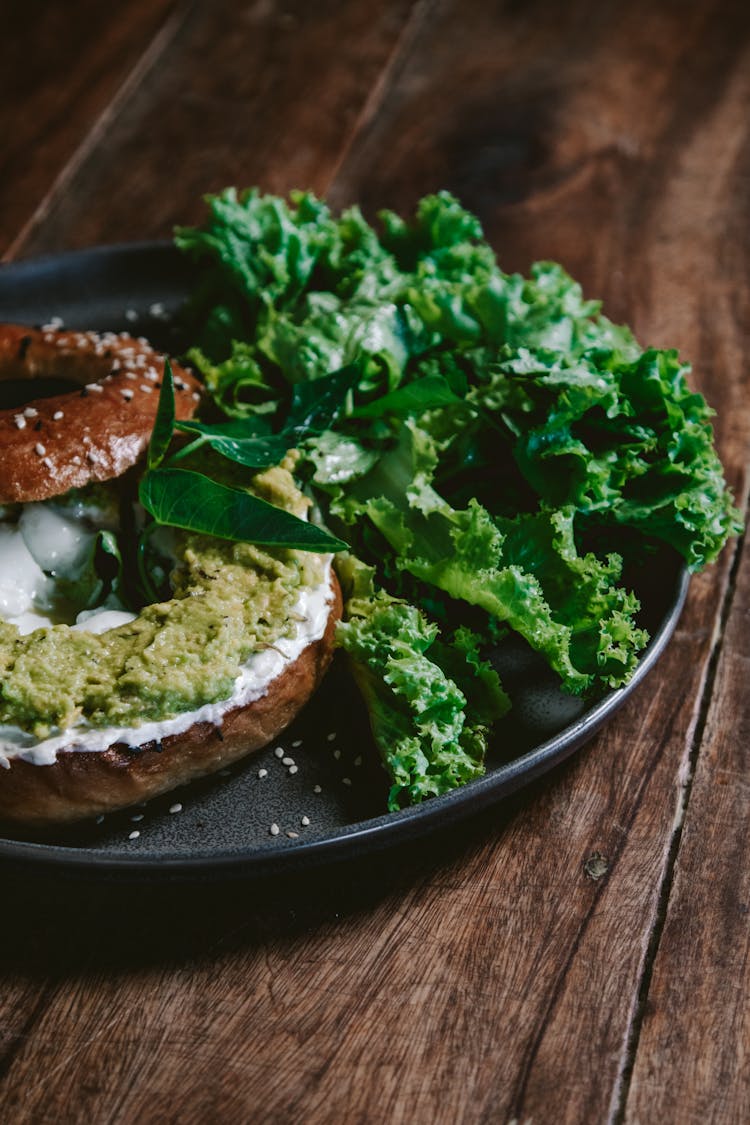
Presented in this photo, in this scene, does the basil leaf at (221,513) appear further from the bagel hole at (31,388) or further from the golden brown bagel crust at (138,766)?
the bagel hole at (31,388)

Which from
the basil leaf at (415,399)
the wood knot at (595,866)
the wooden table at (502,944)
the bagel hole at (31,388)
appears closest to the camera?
the wooden table at (502,944)

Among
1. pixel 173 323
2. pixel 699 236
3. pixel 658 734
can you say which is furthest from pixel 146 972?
pixel 699 236

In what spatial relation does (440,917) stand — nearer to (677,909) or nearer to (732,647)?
(677,909)

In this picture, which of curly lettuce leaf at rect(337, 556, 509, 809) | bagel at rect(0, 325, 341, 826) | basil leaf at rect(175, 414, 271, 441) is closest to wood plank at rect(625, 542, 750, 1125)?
curly lettuce leaf at rect(337, 556, 509, 809)

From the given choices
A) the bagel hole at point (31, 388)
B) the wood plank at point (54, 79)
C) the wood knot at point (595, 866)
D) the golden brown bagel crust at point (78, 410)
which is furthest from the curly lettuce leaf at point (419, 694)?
the wood plank at point (54, 79)

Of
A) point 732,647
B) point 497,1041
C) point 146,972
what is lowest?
point 732,647
